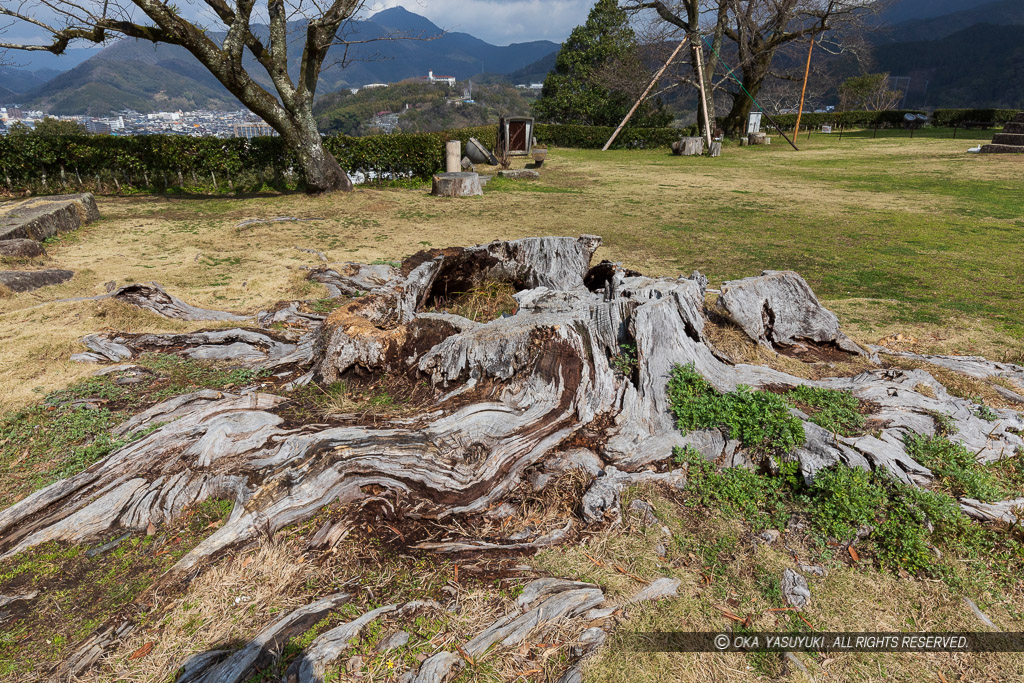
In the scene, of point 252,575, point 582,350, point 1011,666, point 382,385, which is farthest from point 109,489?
point 1011,666

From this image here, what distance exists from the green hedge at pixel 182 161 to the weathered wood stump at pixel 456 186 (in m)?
2.88

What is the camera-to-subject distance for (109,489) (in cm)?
333

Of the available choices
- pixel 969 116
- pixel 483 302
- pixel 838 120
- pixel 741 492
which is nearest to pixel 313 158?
pixel 483 302

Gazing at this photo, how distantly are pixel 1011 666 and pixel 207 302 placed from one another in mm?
8406

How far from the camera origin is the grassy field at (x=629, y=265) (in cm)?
253

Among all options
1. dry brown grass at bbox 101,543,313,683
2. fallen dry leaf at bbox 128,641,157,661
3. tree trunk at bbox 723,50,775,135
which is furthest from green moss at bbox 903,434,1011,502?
tree trunk at bbox 723,50,775,135

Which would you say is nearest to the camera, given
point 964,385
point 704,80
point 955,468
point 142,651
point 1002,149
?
point 142,651

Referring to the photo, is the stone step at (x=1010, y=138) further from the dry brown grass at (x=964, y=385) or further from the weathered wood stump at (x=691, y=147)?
the dry brown grass at (x=964, y=385)

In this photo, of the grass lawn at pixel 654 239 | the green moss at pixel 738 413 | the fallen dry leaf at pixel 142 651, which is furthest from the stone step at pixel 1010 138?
the fallen dry leaf at pixel 142 651

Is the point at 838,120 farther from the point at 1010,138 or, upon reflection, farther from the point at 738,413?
the point at 738,413

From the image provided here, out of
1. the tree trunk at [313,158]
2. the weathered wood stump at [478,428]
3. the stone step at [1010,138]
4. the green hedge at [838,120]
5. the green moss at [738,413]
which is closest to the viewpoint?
the weathered wood stump at [478,428]

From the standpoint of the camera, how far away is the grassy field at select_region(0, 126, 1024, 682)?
2.53m

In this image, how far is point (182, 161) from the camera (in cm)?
1512

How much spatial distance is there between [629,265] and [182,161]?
1413cm
